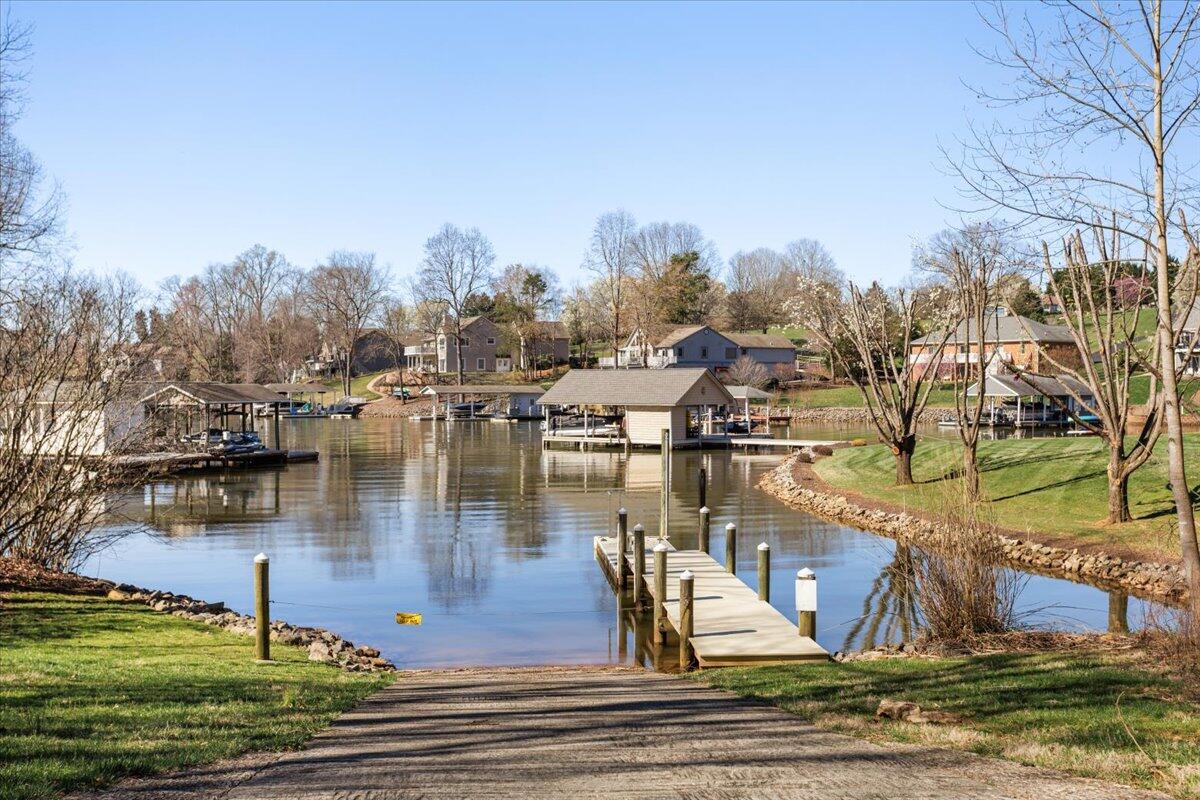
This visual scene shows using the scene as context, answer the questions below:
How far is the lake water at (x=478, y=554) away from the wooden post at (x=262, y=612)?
2627mm

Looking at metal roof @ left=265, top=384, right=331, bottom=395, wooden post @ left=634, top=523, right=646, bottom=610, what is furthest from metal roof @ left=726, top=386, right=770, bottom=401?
wooden post @ left=634, top=523, right=646, bottom=610

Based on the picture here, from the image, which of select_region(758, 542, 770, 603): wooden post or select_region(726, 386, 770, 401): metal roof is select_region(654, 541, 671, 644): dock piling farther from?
select_region(726, 386, 770, 401): metal roof

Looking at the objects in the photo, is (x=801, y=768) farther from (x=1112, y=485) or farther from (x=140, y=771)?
(x=1112, y=485)

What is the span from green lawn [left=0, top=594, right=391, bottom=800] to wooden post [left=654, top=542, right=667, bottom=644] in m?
5.40

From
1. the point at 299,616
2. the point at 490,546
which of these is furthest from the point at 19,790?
the point at 490,546

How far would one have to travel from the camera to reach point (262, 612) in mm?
13461

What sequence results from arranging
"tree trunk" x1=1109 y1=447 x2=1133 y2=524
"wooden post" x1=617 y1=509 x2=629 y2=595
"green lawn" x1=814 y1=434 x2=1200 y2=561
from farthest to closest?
"tree trunk" x1=1109 y1=447 x2=1133 y2=524 → "green lawn" x1=814 y1=434 x2=1200 y2=561 → "wooden post" x1=617 y1=509 x2=629 y2=595

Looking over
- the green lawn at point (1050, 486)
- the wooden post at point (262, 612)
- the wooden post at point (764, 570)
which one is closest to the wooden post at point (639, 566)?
the wooden post at point (764, 570)

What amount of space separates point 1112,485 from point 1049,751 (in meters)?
18.3

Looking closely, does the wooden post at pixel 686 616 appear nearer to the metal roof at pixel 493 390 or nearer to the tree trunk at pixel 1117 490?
the tree trunk at pixel 1117 490

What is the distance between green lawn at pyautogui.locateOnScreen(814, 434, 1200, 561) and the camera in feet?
75.3

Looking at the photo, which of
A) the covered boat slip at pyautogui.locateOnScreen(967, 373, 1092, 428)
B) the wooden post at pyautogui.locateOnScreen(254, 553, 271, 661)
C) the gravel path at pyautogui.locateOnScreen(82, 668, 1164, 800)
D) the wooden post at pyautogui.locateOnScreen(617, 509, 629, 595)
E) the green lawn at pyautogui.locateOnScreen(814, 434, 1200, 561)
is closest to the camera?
the gravel path at pyautogui.locateOnScreen(82, 668, 1164, 800)

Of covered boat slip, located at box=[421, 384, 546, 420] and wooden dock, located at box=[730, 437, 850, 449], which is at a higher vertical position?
covered boat slip, located at box=[421, 384, 546, 420]

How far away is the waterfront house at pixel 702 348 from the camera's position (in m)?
97.9
